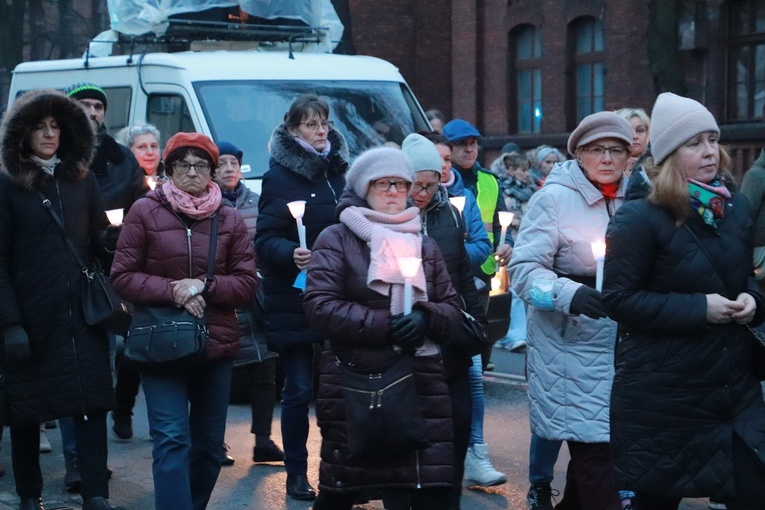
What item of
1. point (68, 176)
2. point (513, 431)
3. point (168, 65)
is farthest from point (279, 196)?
point (168, 65)

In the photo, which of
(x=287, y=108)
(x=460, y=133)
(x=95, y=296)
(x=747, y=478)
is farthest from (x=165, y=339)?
(x=287, y=108)

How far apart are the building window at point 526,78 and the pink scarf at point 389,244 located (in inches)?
803

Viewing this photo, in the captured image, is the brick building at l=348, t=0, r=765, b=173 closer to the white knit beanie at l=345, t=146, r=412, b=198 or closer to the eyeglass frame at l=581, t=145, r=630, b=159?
the eyeglass frame at l=581, t=145, r=630, b=159

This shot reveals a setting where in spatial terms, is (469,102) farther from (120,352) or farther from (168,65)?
(120,352)

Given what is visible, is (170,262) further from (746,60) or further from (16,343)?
(746,60)

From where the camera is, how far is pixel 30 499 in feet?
21.5

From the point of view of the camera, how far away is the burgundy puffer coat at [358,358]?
5.04 m

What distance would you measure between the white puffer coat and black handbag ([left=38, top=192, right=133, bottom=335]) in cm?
196

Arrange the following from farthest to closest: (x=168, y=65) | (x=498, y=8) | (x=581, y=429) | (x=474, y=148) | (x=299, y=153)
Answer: (x=498, y=8) < (x=168, y=65) < (x=474, y=148) < (x=299, y=153) < (x=581, y=429)

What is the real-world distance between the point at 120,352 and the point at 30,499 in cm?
201

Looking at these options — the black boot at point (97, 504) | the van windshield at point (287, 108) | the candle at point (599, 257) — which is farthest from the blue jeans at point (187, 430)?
the van windshield at point (287, 108)

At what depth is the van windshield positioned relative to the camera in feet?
33.3

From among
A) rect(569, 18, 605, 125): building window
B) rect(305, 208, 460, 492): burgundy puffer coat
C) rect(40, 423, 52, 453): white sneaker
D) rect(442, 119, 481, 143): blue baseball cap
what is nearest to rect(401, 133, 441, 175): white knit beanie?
rect(305, 208, 460, 492): burgundy puffer coat

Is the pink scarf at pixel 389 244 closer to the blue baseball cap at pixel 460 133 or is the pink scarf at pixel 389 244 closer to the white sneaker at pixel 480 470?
the white sneaker at pixel 480 470
